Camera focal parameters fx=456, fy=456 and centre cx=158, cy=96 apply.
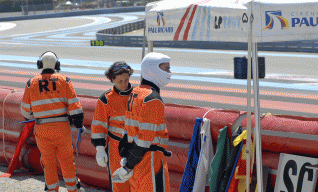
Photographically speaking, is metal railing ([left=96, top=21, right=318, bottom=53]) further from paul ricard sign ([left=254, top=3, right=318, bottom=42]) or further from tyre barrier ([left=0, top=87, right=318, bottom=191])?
paul ricard sign ([left=254, top=3, right=318, bottom=42])

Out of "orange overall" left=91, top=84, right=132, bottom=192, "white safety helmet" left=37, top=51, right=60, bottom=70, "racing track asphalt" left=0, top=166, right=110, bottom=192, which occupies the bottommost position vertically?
"racing track asphalt" left=0, top=166, right=110, bottom=192

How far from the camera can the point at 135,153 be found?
380cm

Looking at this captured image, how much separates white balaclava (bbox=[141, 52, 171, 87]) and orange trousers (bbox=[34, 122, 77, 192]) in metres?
1.85

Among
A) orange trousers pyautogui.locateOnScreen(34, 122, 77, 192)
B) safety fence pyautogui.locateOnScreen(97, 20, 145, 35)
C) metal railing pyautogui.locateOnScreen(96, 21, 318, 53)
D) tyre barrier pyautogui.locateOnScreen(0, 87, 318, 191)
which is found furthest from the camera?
safety fence pyautogui.locateOnScreen(97, 20, 145, 35)

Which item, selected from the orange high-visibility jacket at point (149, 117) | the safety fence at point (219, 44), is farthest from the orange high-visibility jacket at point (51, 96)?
the safety fence at point (219, 44)

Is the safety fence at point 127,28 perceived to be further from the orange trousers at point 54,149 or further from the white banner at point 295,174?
the white banner at point 295,174

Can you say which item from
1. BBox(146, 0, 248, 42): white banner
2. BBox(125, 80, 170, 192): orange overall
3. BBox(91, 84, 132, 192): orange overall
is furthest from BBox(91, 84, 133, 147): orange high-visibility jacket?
BBox(146, 0, 248, 42): white banner

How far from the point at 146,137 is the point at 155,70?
1.90 feet

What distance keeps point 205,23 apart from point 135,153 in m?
1.51

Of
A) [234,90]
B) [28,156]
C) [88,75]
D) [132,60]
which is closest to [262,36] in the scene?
[28,156]

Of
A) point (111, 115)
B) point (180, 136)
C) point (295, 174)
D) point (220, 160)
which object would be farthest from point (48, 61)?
point (295, 174)

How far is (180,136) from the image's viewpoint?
5.27 m

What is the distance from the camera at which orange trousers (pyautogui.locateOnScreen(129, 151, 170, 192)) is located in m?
3.87

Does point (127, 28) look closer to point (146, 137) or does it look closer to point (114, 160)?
point (114, 160)
